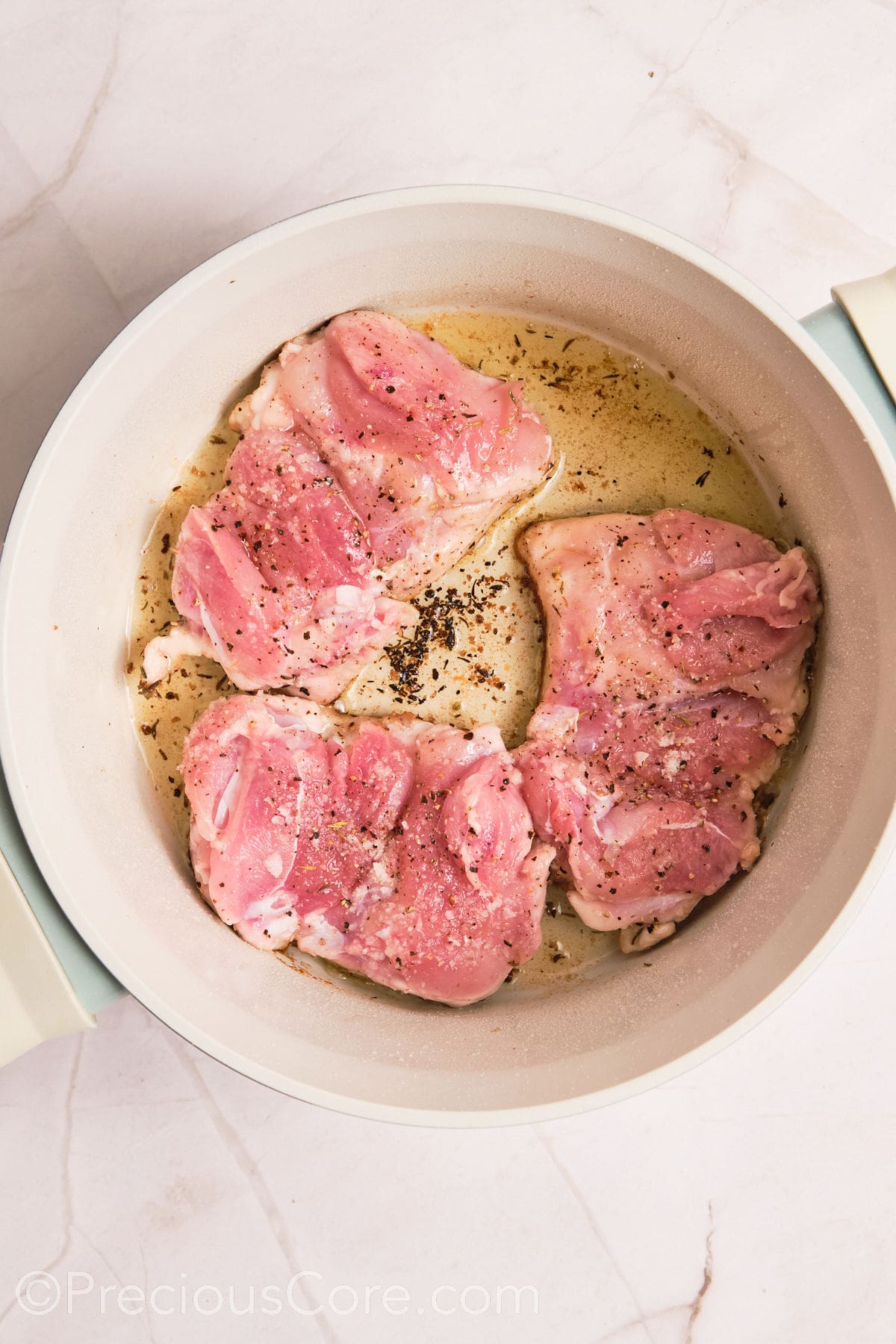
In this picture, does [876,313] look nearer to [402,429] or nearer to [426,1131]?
[402,429]

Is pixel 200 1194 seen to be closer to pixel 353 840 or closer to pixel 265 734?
pixel 353 840

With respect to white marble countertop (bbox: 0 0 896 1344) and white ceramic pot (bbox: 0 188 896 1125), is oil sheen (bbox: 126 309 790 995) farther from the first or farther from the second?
white marble countertop (bbox: 0 0 896 1344)

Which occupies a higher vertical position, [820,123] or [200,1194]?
[820,123]

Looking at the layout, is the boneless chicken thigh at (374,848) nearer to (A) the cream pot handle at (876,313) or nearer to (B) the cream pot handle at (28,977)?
(B) the cream pot handle at (28,977)

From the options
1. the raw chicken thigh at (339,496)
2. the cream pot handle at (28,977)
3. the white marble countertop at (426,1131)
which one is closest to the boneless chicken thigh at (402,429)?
the raw chicken thigh at (339,496)

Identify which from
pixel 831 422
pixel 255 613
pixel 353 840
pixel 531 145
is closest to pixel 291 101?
pixel 531 145
